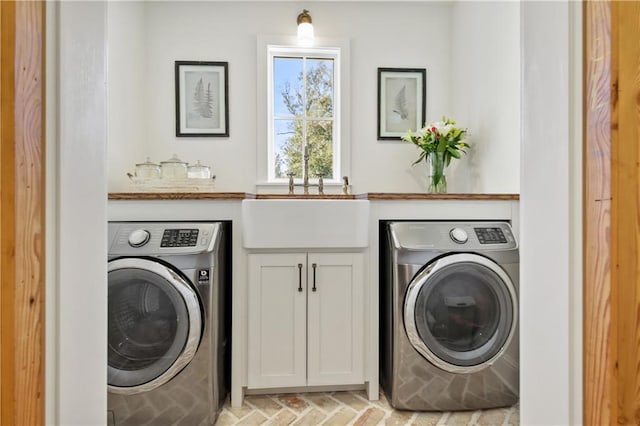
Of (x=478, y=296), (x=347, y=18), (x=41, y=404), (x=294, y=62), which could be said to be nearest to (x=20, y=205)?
(x=41, y=404)

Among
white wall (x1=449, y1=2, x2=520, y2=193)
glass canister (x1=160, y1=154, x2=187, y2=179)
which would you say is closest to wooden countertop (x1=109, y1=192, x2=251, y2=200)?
glass canister (x1=160, y1=154, x2=187, y2=179)

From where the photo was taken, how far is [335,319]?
64.7 inches

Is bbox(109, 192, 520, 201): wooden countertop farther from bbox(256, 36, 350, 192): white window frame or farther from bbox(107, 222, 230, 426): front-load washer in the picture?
bbox(256, 36, 350, 192): white window frame

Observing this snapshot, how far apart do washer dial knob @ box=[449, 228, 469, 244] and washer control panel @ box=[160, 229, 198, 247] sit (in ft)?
3.79

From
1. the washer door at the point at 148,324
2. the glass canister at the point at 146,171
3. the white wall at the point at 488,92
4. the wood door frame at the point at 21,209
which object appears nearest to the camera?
the wood door frame at the point at 21,209

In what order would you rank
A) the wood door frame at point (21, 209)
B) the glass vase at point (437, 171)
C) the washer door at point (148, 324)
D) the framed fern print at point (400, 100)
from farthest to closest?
1. the framed fern print at point (400, 100)
2. the glass vase at point (437, 171)
3. the washer door at point (148, 324)
4. the wood door frame at point (21, 209)

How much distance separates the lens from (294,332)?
5.32ft

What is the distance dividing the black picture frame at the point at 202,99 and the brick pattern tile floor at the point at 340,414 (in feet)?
5.60

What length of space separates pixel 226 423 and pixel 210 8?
2.53 meters

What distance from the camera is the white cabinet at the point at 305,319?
1612mm

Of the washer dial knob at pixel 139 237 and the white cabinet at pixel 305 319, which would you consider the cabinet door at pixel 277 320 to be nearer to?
the white cabinet at pixel 305 319

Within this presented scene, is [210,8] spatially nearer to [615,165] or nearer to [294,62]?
[294,62]

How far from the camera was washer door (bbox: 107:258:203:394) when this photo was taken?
143 centimetres

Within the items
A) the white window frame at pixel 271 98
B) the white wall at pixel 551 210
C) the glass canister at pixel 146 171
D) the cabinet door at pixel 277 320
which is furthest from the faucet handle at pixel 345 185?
the white wall at pixel 551 210
